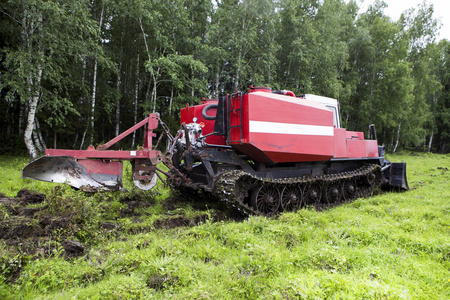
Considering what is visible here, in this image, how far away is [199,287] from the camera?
2.71 metres

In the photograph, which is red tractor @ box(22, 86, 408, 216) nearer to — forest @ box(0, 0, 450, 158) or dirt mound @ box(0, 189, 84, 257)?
dirt mound @ box(0, 189, 84, 257)

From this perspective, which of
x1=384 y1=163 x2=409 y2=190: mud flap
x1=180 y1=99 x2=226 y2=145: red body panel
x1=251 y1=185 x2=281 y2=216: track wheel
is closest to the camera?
x1=251 y1=185 x2=281 y2=216: track wheel

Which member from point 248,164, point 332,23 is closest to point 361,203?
point 248,164

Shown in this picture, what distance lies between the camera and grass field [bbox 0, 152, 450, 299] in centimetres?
267

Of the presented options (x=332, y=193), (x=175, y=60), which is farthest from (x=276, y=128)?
(x=175, y=60)

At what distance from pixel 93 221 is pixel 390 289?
150 inches

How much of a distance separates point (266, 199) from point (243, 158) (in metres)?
1.00

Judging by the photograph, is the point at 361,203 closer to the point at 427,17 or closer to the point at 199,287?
the point at 199,287

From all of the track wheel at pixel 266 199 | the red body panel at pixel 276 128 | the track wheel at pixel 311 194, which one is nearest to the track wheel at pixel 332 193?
the track wheel at pixel 311 194

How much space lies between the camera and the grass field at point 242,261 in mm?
Result: 2668

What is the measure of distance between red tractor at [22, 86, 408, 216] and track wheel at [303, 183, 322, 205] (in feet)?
0.08

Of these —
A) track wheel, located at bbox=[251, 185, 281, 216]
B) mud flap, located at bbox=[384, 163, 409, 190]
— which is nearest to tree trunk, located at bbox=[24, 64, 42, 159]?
track wheel, located at bbox=[251, 185, 281, 216]

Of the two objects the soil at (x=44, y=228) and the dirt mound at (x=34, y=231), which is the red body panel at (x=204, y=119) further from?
the dirt mound at (x=34, y=231)

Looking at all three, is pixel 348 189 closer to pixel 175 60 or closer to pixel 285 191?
pixel 285 191
